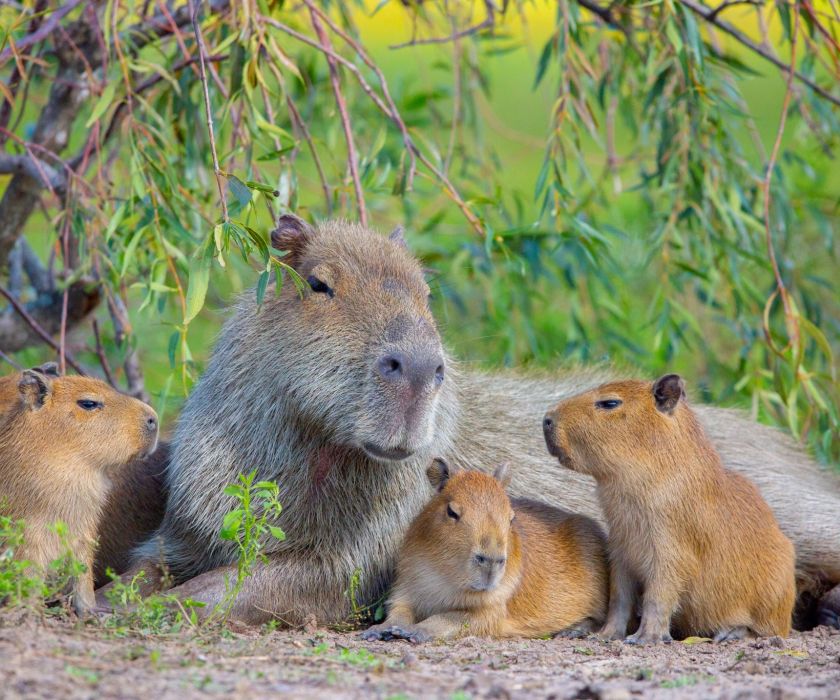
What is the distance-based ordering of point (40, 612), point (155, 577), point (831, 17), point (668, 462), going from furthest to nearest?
point (831, 17)
point (155, 577)
point (668, 462)
point (40, 612)

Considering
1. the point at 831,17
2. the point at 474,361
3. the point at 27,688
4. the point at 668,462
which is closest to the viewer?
the point at 27,688

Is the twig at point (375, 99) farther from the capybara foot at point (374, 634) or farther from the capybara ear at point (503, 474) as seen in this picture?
the capybara foot at point (374, 634)

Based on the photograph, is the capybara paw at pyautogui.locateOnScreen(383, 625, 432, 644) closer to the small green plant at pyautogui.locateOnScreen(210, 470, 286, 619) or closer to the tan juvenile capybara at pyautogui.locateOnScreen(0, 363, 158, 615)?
the small green plant at pyautogui.locateOnScreen(210, 470, 286, 619)

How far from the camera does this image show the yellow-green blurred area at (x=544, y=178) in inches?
188

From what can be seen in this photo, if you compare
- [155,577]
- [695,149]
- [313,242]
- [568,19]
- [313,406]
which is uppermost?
[568,19]

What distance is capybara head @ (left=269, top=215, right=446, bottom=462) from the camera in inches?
144

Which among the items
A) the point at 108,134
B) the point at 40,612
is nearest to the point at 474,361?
the point at 108,134

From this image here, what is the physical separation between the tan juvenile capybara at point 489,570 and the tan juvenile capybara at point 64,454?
95 centimetres

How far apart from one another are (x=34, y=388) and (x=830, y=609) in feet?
9.93

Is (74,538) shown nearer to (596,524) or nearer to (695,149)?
(596,524)

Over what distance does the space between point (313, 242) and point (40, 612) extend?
1629 millimetres

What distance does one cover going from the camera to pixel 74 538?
3.69 meters

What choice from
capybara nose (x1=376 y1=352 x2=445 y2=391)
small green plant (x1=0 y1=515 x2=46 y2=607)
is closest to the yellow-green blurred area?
capybara nose (x1=376 y1=352 x2=445 y2=391)

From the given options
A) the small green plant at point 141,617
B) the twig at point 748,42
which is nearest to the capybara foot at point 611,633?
the small green plant at point 141,617
